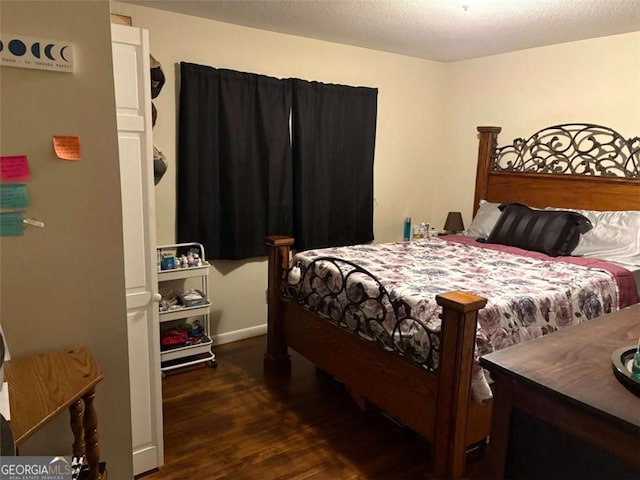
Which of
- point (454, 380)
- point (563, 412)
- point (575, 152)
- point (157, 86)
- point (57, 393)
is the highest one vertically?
point (157, 86)

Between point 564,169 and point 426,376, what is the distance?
254 centimetres

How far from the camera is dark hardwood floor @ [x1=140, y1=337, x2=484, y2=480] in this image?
2193mm

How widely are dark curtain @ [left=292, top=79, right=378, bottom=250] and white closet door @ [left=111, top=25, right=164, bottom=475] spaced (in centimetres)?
187

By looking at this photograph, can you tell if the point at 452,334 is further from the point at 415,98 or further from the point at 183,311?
the point at 415,98

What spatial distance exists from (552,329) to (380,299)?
0.87 meters

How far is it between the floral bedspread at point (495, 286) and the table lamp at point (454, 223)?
3.11ft

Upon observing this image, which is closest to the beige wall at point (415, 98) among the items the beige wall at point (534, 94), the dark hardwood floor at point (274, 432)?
the beige wall at point (534, 94)

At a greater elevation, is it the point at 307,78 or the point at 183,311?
the point at 307,78

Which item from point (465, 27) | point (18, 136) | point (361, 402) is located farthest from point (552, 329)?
point (18, 136)

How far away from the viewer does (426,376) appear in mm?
2037

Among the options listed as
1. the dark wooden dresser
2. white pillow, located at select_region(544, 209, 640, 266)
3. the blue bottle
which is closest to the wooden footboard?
the dark wooden dresser

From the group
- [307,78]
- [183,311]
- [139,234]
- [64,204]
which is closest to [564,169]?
[307,78]

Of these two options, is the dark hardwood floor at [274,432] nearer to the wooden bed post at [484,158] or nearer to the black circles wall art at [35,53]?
the black circles wall art at [35,53]

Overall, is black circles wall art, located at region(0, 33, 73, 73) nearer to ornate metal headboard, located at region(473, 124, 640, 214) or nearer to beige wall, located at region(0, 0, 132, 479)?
beige wall, located at region(0, 0, 132, 479)
